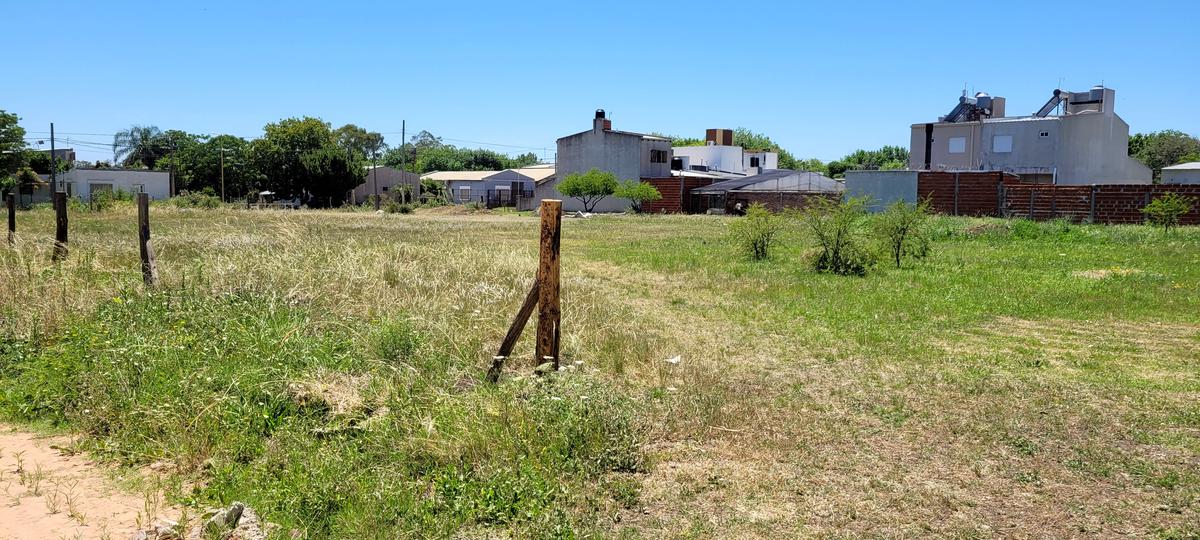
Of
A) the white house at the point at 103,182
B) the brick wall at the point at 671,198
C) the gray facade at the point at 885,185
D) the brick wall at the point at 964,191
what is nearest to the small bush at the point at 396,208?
Result: the brick wall at the point at 671,198

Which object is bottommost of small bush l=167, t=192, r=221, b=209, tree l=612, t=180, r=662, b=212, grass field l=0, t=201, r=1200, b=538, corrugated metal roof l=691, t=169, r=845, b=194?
grass field l=0, t=201, r=1200, b=538

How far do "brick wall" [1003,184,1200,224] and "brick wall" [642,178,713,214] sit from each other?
2405 centimetres

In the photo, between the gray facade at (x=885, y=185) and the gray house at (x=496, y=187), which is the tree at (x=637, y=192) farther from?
the gray facade at (x=885, y=185)

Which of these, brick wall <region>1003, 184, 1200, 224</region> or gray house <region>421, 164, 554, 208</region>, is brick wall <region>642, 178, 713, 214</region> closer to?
gray house <region>421, 164, 554, 208</region>

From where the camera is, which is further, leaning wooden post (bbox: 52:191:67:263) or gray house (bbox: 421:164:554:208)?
gray house (bbox: 421:164:554:208)

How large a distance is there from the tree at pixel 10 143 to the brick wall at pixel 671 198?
37729mm

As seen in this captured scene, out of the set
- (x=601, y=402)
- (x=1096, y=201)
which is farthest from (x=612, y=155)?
(x=601, y=402)

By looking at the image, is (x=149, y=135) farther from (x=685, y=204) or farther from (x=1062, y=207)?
(x=1062, y=207)

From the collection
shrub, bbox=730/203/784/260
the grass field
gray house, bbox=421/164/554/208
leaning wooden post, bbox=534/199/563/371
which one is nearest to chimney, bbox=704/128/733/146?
gray house, bbox=421/164/554/208

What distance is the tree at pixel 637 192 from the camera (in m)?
59.3

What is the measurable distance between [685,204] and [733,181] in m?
3.54

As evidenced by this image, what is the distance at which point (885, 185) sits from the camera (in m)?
46.2

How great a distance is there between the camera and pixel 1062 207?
3759cm

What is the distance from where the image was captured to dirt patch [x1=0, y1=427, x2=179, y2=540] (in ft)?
17.6
